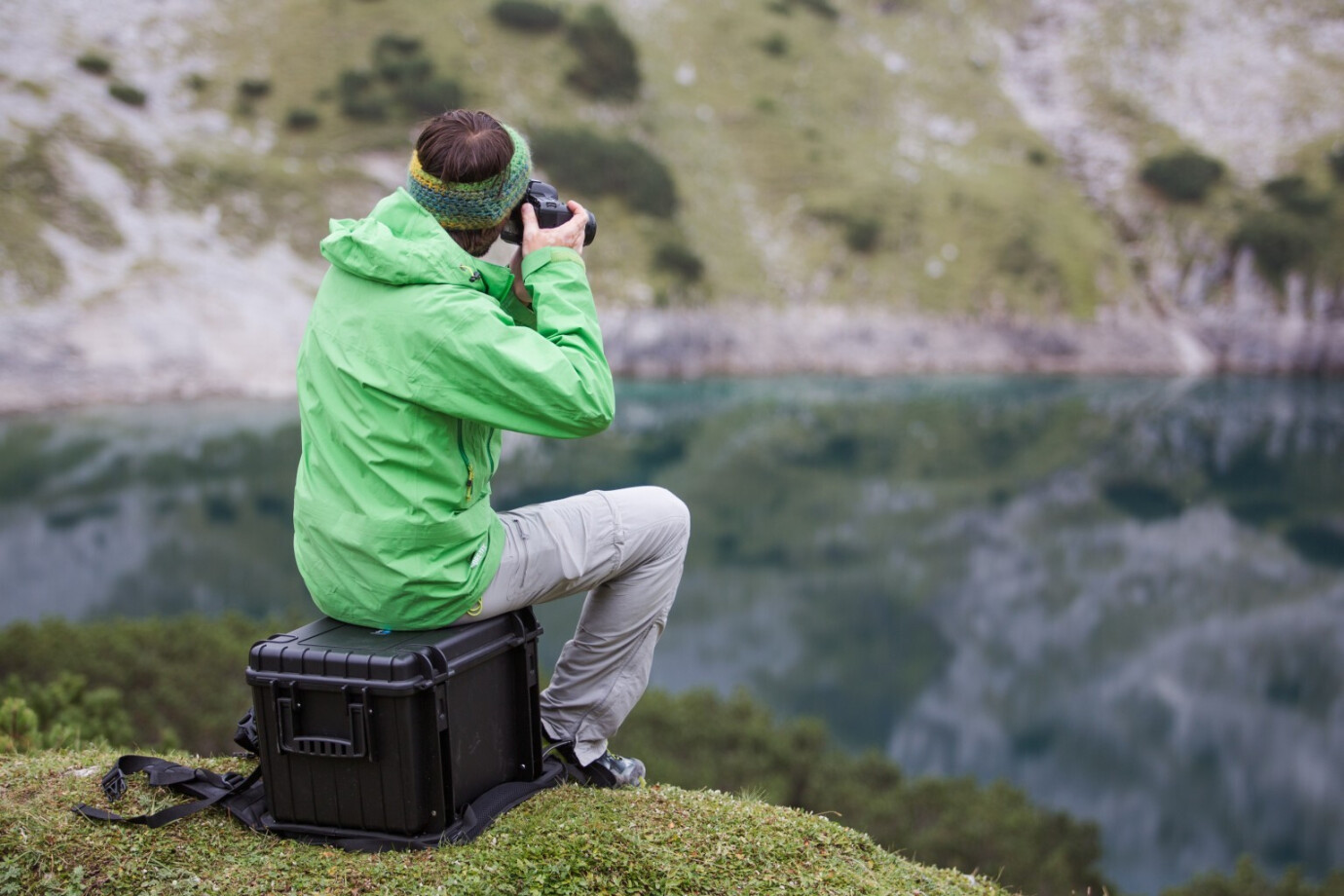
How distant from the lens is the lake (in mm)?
13984

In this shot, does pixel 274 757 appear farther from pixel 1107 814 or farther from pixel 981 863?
pixel 1107 814

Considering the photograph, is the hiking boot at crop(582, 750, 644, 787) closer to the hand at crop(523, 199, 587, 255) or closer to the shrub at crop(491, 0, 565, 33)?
the hand at crop(523, 199, 587, 255)

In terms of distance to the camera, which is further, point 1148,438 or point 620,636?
point 1148,438

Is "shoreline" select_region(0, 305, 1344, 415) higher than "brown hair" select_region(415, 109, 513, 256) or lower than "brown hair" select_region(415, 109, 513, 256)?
lower

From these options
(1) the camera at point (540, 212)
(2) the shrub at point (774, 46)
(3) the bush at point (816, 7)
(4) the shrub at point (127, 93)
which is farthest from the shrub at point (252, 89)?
(1) the camera at point (540, 212)

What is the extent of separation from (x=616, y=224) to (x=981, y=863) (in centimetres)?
4120

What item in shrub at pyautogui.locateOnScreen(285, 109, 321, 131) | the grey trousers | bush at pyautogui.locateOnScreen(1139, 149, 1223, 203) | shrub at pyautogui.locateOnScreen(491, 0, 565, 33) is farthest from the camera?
bush at pyautogui.locateOnScreen(1139, 149, 1223, 203)

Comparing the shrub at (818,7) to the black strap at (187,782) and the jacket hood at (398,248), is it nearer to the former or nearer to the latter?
the jacket hood at (398,248)

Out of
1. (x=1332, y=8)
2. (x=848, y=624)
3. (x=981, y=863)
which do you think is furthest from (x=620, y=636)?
(x=1332, y=8)

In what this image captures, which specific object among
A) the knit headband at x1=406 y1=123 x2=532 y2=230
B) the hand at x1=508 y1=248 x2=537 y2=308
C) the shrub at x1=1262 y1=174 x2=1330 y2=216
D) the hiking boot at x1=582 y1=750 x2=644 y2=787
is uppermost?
the shrub at x1=1262 y1=174 x2=1330 y2=216

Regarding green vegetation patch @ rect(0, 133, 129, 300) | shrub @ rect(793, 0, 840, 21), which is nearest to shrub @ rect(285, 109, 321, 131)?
green vegetation patch @ rect(0, 133, 129, 300)

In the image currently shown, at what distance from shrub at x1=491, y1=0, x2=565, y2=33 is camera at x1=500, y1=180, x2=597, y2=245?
53.4 metres

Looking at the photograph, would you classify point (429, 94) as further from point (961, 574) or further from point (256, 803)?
point (256, 803)

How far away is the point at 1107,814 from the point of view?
12.5 meters
